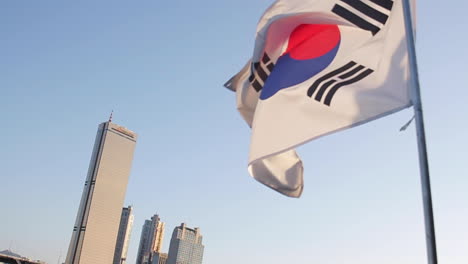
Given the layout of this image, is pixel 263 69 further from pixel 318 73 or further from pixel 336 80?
pixel 336 80

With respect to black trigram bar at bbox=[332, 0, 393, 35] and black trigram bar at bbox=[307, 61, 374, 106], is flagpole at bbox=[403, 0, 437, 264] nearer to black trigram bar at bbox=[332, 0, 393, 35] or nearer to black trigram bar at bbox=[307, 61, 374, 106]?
black trigram bar at bbox=[332, 0, 393, 35]

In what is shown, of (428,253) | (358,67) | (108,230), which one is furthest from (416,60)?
(108,230)

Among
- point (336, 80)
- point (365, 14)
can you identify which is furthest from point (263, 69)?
point (365, 14)

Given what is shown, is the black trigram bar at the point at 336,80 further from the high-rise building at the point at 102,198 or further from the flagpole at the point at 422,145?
the high-rise building at the point at 102,198

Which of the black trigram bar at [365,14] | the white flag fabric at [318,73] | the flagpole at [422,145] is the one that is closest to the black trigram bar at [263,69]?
the white flag fabric at [318,73]

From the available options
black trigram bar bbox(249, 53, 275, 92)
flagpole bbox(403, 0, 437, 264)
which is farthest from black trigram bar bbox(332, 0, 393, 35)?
black trigram bar bbox(249, 53, 275, 92)

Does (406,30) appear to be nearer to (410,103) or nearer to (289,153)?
(410,103)
